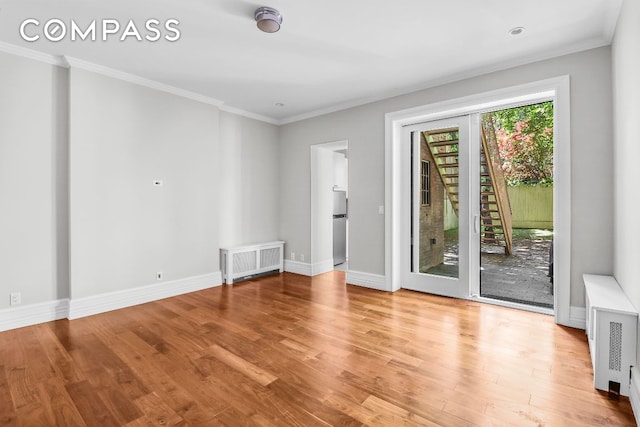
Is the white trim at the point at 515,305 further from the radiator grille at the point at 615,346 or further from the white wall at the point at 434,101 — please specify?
the radiator grille at the point at 615,346

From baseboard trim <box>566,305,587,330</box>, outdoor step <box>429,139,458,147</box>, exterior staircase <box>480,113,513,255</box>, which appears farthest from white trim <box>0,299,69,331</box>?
baseboard trim <box>566,305,587,330</box>

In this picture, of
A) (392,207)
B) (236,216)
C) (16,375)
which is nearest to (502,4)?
(392,207)

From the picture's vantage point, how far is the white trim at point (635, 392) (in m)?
1.70

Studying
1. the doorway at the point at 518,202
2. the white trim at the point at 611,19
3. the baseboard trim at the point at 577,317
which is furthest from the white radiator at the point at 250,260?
the white trim at the point at 611,19

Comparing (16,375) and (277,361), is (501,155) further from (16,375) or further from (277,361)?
(16,375)

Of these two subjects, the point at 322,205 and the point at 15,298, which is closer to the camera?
the point at 15,298

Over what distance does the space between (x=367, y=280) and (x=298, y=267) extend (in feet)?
4.63

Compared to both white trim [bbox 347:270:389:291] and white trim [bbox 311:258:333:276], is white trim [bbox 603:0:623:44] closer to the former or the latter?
white trim [bbox 347:270:389:291]

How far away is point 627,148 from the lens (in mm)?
2209

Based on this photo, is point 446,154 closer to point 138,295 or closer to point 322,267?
point 322,267

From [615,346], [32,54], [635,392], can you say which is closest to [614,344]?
[615,346]

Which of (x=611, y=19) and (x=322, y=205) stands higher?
(x=611, y=19)

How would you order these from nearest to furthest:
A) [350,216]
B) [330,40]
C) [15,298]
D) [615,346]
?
[615,346] < [330,40] < [15,298] < [350,216]

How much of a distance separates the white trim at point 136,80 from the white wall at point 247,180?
0.47m
